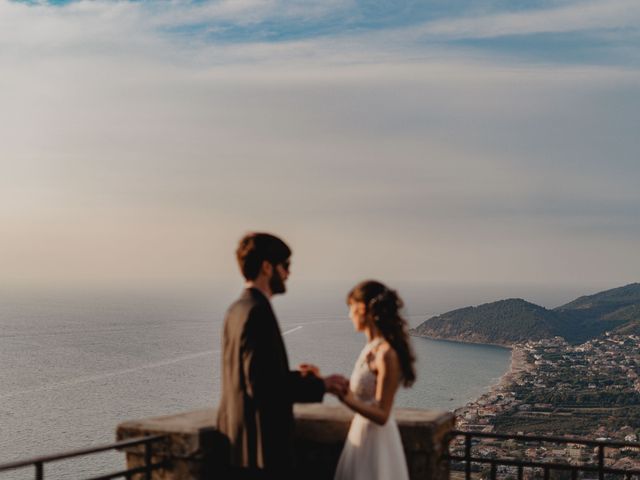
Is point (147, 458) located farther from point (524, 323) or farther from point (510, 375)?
point (524, 323)

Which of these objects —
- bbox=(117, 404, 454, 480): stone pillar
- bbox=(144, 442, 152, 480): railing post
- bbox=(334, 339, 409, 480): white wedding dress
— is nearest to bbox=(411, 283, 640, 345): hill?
bbox=(117, 404, 454, 480): stone pillar

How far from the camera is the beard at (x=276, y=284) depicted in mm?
3615

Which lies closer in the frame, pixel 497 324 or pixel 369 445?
pixel 369 445

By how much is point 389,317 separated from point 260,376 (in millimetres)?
818

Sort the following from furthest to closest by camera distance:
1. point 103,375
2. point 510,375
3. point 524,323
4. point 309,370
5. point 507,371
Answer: point 524,323, point 507,371, point 510,375, point 103,375, point 309,370

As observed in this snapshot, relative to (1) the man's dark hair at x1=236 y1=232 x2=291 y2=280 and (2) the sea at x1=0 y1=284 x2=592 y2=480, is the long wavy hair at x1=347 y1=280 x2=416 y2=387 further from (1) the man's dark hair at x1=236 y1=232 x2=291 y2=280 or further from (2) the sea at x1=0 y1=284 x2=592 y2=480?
(2) the sea at x1=0 y1=284 x2=592 y2=480

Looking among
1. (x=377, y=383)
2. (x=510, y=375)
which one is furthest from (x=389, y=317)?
(x=510, y=375)

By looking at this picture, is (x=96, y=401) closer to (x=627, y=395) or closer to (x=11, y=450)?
(x=11, y=450)

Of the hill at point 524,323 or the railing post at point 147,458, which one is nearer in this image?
the railing post at point 147,458

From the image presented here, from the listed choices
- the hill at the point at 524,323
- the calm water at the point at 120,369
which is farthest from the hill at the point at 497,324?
the calm water at the point at 120,369

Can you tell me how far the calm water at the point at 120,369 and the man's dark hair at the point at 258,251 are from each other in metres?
34.1

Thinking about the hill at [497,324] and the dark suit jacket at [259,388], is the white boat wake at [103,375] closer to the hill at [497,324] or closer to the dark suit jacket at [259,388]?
the hill at [497,324]

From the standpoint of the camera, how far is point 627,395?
72875 millimetres

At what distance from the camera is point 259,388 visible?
3451 mm
